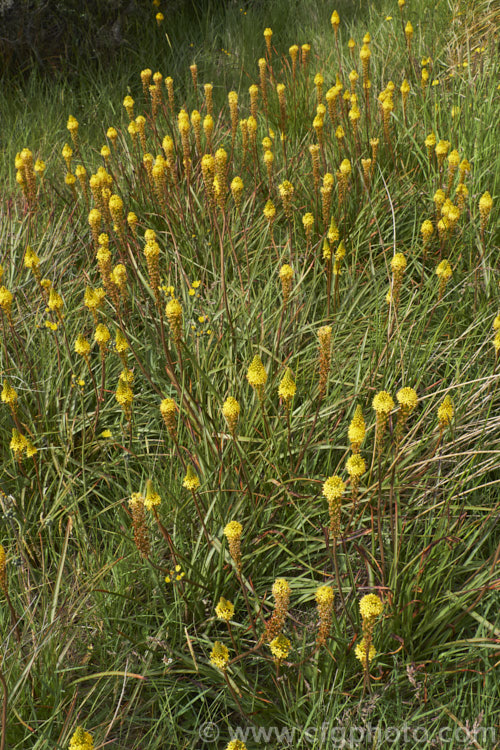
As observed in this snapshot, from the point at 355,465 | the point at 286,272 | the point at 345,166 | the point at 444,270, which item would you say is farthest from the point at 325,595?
the point at 345,166

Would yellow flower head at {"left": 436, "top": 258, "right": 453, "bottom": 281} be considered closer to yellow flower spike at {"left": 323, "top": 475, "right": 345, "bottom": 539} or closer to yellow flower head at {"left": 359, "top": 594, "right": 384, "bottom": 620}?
yellow flower spike at {"left": 323, "top": 475, "right": 345, "bottom": 539}

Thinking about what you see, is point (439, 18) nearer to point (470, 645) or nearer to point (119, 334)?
point (119, 334)

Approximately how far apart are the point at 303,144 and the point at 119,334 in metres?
2.41

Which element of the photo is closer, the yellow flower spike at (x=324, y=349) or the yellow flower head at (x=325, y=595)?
the yellow flower head at (x=325, y=595)

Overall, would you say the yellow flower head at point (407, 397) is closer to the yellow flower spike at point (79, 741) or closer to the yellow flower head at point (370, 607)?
the yellow flower head at point (370, 607)

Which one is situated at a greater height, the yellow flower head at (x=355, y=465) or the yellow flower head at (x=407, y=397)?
the yellow flower head at (x=407, y=397)

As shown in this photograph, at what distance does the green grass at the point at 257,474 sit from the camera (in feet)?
5.62

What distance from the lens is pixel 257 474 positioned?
214 cm

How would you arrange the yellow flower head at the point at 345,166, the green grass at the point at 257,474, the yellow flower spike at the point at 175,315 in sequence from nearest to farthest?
the green grass at the point at 257,474 → the yellow flower spike at the point at 175,315 → the yellow flower head at the point at 345,166

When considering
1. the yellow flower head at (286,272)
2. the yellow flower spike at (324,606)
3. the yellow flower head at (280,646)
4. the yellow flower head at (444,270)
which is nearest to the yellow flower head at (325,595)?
the yellow flower spike at (324,606)

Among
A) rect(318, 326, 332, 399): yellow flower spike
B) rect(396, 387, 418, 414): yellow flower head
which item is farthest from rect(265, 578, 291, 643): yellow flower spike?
rect(318, 326, 332, 399): yellow flower spike

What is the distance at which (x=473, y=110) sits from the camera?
→ 12.0ft

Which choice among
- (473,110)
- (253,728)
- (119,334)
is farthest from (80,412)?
(473,110)

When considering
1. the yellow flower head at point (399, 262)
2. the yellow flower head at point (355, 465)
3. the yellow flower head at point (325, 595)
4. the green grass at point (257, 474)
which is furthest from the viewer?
the yellow flower head at point (399, 262)
